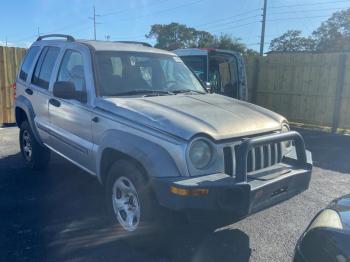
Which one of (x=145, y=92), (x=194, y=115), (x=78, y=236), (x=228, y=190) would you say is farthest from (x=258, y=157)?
(x=78, y=236)

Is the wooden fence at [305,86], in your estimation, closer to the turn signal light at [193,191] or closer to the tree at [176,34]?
the turn signal light at [193,191]

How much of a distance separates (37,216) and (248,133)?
2624mm

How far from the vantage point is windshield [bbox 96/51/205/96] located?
14.1 ft

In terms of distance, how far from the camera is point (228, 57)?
9625 millimetres

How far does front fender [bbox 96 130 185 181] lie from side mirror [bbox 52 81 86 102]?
30.6 inches

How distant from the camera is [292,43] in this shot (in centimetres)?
5994

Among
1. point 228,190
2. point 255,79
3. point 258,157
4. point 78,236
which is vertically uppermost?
point 255,79

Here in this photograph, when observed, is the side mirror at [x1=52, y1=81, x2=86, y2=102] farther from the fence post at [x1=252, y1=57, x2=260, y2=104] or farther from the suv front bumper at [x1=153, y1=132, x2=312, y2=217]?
the fence post at [x1=252, y1=57, x2=260, y2=104]

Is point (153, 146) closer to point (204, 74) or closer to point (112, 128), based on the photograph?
point (112, 128)

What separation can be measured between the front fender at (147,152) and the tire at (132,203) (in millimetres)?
160

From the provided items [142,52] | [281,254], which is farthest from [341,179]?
[142,52]

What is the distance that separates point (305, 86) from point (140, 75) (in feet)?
26.8

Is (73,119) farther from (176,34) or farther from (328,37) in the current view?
(176,34)

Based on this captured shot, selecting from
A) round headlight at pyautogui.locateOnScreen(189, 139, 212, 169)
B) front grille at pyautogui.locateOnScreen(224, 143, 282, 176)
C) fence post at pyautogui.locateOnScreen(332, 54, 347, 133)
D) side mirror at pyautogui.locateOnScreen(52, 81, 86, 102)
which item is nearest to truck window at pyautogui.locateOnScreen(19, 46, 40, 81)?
side mirror at pyautogui.locateOnScreen(52, 81, 86, 102)
